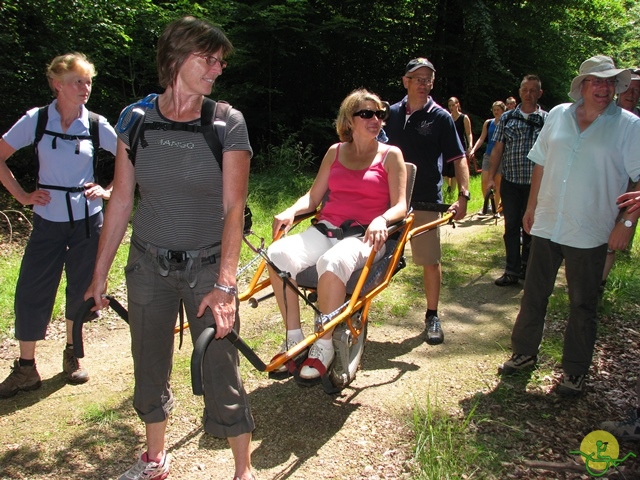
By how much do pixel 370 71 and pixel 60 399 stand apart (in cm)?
1497

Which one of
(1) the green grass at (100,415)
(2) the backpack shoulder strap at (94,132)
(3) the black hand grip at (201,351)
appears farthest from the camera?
(2) the backpack shoulder strap at (94,132)

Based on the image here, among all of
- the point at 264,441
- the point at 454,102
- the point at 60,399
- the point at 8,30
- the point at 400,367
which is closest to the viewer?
the point at 264,441

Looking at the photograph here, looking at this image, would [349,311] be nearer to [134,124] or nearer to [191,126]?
[191,126]

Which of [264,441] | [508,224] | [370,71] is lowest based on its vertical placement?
[264,441]

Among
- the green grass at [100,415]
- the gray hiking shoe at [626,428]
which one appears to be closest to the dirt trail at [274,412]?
the green grass at [100,415]

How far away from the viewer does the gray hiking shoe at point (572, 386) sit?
393 centimetres

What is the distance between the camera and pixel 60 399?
13.0 feet

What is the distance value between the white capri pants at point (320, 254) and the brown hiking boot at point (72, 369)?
166 centimetres

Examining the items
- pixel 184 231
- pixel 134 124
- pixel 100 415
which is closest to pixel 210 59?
pixel 134 124

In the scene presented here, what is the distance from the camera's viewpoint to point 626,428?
3.45m

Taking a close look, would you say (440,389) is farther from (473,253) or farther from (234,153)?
(473,253)

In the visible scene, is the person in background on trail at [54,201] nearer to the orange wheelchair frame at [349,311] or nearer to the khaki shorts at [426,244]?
the orange wheelchair frame at [349,311]

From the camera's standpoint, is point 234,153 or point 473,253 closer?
point 234,153

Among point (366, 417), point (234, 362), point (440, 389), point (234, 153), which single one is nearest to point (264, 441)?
point (366, 417)
